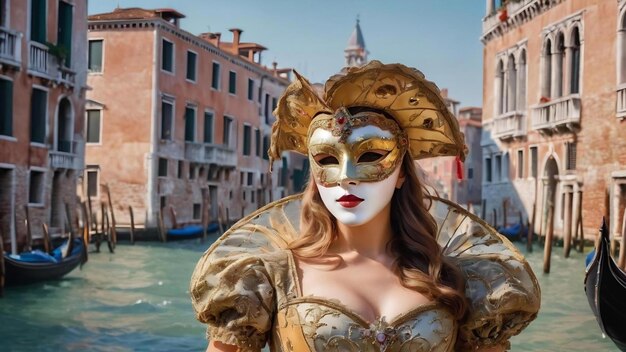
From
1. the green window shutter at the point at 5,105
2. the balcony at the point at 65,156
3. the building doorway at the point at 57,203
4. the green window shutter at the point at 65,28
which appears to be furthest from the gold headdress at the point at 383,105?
the green window shutter at the point at 65,28

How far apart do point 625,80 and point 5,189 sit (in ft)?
19.3

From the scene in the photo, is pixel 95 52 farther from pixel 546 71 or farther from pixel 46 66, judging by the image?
pixel 546 71

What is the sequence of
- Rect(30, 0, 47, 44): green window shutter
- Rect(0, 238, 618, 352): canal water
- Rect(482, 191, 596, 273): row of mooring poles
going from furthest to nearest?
Rect(30, 0, 47, 44): green window shutter → Rect(482, 191, 596, 273): row of mooring poles → Rect(0, 238, 618, 352): canal water

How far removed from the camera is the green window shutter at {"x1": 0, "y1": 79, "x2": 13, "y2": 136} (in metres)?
6.57

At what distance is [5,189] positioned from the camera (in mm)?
6648

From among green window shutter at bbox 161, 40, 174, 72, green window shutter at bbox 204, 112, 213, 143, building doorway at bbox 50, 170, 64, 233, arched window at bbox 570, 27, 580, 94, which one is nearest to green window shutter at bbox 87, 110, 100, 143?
green window shutter at bbox 161, 40, 174, 72

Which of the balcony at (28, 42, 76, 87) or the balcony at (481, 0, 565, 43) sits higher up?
the balcony at (481, 0, 565, 43)

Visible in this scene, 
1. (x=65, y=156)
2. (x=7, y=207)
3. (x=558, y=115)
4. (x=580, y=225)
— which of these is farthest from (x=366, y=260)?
(x=558, y=115)

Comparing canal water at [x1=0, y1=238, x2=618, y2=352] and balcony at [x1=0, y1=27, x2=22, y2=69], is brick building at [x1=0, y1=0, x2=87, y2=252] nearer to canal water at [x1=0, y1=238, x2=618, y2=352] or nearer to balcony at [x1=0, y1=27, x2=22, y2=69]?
balcony at [x1=0, y1=27, x2=22, y2=69]

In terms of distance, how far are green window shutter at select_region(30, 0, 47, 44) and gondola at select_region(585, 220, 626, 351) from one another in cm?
513

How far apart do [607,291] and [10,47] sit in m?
4.88

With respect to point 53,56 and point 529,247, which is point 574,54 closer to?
point 529,247

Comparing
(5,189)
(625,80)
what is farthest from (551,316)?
(5,189)

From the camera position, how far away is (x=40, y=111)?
287 inches
